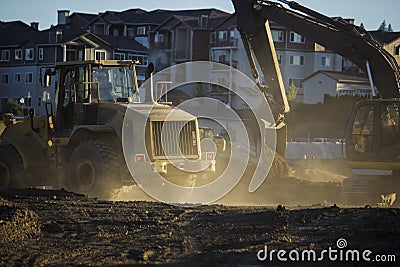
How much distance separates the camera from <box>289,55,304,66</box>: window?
87.4 m

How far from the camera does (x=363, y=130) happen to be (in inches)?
722

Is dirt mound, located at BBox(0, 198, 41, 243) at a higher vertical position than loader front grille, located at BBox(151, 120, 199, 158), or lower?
lower

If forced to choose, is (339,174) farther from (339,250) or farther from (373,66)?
(339,250)

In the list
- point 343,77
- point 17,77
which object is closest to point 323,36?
point 343,77

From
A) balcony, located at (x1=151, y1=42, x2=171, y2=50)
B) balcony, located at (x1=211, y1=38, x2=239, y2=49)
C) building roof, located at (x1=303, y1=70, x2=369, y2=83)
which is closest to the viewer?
building roof, located at (x1=303, y1=70, x2=369, y2=83)

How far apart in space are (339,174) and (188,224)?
1547 cm

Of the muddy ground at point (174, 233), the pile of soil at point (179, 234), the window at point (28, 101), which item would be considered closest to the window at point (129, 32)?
the window at point (28, 101)

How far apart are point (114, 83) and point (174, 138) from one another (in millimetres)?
2444

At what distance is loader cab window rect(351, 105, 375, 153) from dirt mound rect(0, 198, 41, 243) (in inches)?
342

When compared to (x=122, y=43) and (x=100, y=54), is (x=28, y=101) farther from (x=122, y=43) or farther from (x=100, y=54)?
(x=122, y=43)

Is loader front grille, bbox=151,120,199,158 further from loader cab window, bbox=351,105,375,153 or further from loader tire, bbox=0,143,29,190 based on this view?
loader cab window, bbox=351,105,375,153

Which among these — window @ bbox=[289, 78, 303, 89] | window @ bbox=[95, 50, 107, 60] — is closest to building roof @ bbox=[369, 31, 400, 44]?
window @ bbox=[289, 78, 303, 89]

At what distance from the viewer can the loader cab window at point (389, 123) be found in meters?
17.9

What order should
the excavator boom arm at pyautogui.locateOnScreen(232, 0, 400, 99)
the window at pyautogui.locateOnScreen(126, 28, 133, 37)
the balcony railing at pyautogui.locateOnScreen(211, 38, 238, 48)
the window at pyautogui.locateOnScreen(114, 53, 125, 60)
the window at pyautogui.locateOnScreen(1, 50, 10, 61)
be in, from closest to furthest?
the excavator boom arm at pyautogui.locateOnScreen(232, 0, 400, 99) → the window at pyautogui.locateOnScreen(114, 53, 125, 60) → the balcony railing at pyautogui.locateOnScreen(211, 38, 238, 48) → the window at pyautogui.locateOnScreen(1, 50, 10, 61) → the window at pyautogui.locateOnScreen(126, 28, 133, 37)
